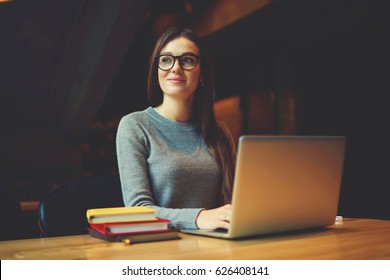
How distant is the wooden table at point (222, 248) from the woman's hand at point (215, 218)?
5 cm

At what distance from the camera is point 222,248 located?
3.59 ft

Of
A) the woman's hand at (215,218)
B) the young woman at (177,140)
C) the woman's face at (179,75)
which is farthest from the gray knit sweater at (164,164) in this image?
the woman's hand at (215,218)

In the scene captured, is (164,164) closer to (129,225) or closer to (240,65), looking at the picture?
(129,225)

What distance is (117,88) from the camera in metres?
8.57

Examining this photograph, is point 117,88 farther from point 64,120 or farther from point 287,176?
point 287,176

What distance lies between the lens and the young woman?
1.74m

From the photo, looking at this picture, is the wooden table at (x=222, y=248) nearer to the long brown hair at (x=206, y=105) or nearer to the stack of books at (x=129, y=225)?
the stack of books at (x=129, y=225)

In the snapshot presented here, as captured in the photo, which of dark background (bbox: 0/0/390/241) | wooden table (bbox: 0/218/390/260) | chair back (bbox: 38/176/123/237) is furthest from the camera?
dark background (bbox: 0/0/390/241)

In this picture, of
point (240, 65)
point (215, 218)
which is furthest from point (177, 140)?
point (240, 65)

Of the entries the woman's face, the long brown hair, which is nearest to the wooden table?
the long brown hair

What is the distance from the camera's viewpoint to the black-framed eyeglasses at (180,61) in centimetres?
187

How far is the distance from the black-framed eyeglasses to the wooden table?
2.63 ft

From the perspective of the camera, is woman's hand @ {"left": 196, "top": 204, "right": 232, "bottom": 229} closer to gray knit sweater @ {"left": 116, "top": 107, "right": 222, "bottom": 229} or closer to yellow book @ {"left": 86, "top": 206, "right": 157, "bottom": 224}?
yellow book @ {"left": 86, "top": 206, "right": 157, "bottom": 224}
